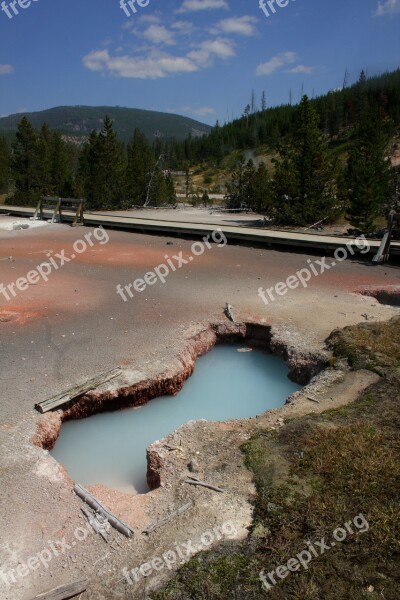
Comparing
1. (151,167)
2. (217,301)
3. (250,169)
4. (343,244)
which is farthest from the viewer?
(151,167)

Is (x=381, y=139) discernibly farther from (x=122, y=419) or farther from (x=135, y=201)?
(x=122, y=419)

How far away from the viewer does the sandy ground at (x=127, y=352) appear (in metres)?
3.80

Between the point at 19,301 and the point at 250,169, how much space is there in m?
22.7

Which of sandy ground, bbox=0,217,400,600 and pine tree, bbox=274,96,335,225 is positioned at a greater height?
pine tree, bbox=274,96,335,225

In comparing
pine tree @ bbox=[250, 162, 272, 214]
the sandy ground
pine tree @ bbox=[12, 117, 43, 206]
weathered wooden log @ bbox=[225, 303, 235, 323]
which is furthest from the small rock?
pine tree @ bbox=[12, 117, 43, 206]

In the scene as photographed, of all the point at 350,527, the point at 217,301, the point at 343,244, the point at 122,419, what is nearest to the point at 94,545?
the point at 350,527

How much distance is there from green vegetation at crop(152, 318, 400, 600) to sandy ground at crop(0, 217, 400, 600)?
226 millimetres

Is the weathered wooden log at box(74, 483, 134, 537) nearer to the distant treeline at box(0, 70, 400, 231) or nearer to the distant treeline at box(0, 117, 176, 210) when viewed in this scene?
the distant treeline at box(0, 70, 400, 231)

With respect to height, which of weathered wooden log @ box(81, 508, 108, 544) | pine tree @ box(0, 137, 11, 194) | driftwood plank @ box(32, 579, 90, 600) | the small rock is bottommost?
driftwood plank @ box(32, 579, 90, 600)

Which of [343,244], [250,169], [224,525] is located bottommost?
[224,525]

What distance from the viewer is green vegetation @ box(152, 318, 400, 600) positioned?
331 cm

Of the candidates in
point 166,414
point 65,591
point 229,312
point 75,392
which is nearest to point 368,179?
point 229,312

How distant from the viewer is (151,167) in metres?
33.2

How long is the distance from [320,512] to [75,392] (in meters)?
3.41
